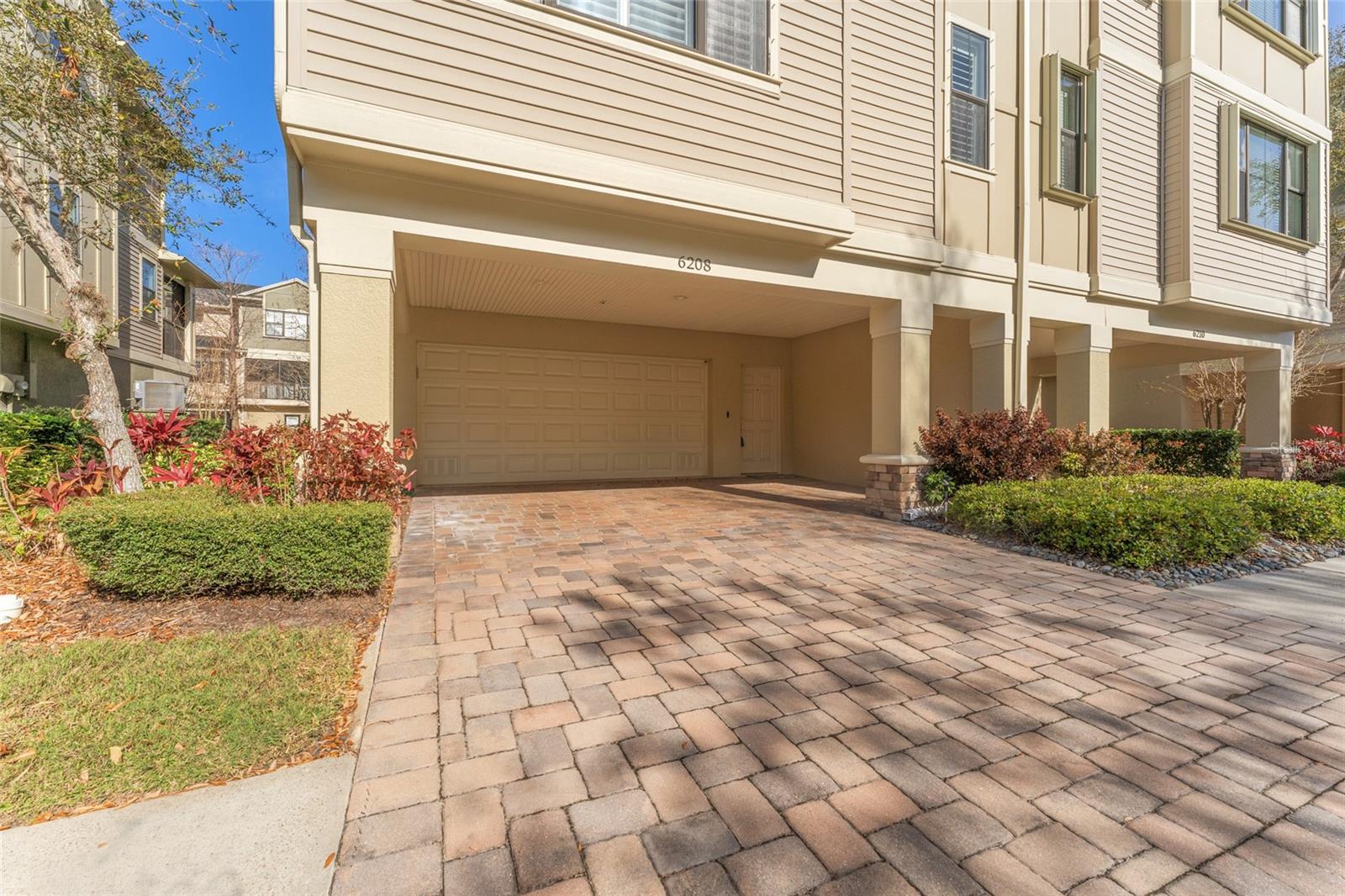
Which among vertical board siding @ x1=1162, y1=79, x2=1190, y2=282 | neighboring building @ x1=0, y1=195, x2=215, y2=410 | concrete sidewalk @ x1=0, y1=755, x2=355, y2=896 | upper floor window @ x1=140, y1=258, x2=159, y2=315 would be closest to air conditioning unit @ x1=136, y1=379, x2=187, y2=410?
neighboring building @ x1=0, y1=195, x2=215, y2=410

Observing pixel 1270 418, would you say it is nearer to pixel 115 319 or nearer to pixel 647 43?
pixel 647 43

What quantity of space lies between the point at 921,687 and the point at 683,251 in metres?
4.37

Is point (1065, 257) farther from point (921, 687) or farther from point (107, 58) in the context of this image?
A: point (107, 58)

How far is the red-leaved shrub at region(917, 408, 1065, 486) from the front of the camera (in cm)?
645

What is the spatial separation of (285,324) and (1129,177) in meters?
26.6

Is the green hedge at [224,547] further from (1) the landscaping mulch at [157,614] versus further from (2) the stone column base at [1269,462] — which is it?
(2) the stone column base at [1269,462]

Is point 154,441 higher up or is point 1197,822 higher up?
point 154,441

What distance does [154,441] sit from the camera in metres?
5.32

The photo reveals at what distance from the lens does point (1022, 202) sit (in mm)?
7285

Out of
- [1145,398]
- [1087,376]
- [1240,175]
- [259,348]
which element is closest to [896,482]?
[1087,376]

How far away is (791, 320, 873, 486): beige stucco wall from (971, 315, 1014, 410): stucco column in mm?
1944

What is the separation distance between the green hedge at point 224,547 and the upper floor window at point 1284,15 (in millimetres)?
14131

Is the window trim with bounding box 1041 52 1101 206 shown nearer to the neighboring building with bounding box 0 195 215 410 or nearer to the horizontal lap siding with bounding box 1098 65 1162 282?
the horizontal lap siding with bounding box 1098 65 1162 282

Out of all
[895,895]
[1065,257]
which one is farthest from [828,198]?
[895,895]
